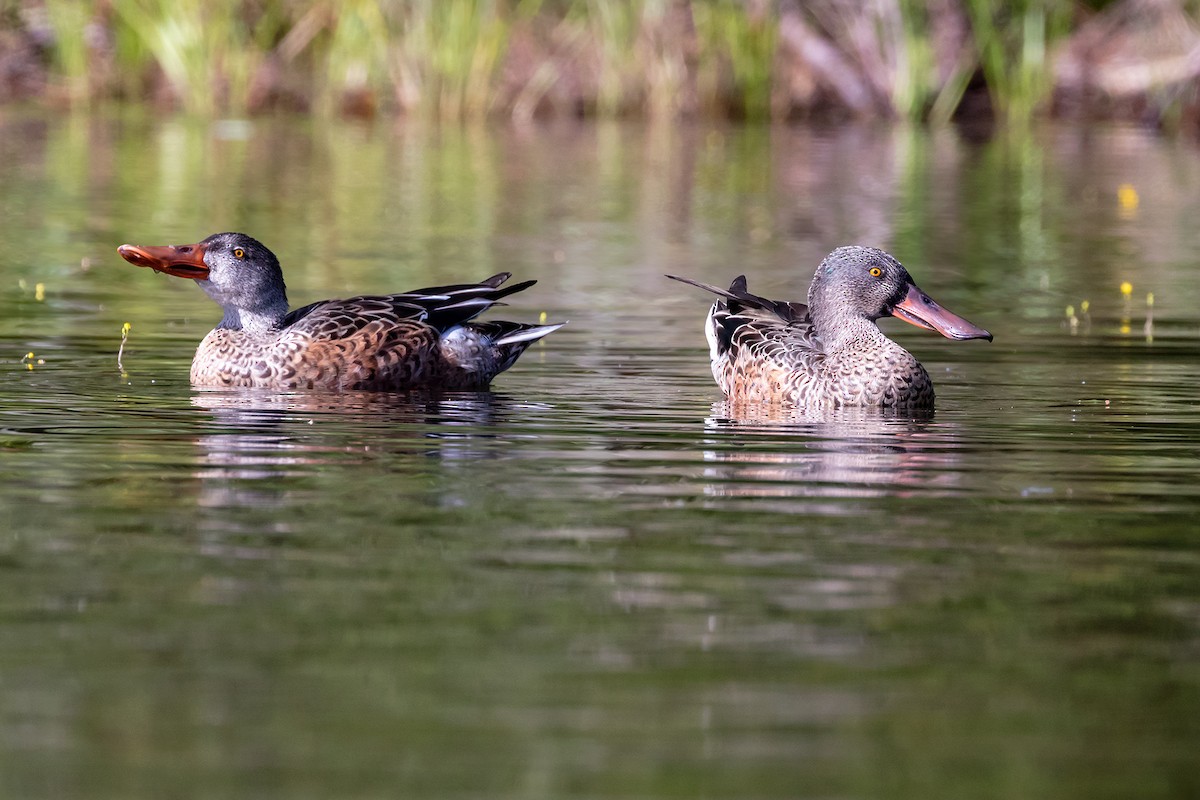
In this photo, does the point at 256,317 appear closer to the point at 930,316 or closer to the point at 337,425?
the point at 337,425

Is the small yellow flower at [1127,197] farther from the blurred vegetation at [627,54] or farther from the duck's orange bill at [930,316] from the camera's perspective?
the duck's orange bill at [930,316]

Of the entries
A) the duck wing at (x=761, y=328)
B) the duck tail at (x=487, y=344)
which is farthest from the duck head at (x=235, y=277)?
the duck wing at (x=761, y=328)

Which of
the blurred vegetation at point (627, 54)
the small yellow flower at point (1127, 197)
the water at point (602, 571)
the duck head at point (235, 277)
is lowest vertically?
the water at point (602, 571)

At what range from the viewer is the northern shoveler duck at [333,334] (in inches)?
390

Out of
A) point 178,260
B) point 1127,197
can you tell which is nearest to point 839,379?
point 178,260

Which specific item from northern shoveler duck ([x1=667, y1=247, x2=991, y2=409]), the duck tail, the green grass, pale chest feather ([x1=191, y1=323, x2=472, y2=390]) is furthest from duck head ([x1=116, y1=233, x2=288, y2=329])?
the green grass

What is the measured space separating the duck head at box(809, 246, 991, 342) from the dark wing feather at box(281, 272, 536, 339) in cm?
137

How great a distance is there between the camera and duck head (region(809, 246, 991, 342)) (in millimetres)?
9891

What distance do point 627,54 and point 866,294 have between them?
21.4 meters

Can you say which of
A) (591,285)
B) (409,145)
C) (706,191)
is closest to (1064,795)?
(591,285)

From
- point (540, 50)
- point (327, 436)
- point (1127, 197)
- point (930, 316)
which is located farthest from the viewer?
point (540, 50)

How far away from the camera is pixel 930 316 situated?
9.88 meters

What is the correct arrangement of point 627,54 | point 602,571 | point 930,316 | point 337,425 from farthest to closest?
1. point 627,54
2. point 930,316
3. point 337,425
4. point 602,571

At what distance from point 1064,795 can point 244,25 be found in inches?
1139
